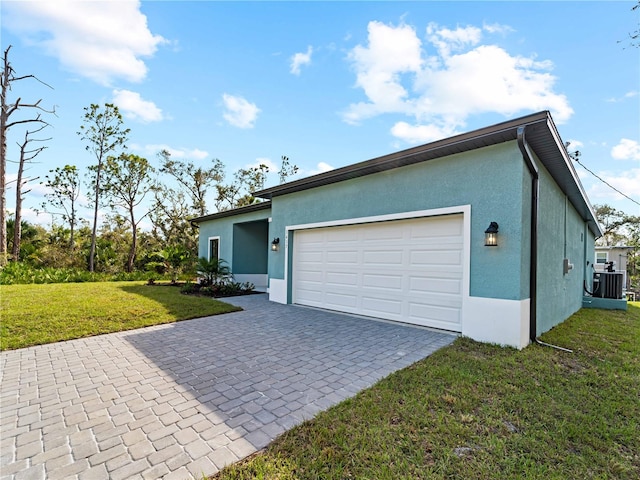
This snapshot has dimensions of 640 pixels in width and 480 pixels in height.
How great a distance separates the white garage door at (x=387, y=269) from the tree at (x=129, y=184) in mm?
15447

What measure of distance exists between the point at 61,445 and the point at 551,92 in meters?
10.5

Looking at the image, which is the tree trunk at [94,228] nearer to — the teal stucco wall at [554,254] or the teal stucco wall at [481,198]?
the teal stucco wall at [481,198]

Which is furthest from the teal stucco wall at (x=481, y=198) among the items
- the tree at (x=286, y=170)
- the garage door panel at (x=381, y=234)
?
the tree at (x=286, y=170)

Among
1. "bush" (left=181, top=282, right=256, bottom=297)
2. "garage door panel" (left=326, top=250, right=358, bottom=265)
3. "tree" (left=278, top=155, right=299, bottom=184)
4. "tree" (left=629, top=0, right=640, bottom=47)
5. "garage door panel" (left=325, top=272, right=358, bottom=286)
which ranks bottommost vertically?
"bush" (left=181, top=282, right=256, bottom=297)

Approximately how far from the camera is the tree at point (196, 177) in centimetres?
2208

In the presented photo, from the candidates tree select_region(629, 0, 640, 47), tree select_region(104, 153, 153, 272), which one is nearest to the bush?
tree select_region(104, 153, 153, 272)

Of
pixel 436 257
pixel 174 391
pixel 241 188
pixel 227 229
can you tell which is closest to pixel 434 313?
pixel 436 257

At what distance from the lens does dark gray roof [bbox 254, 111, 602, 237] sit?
4753mm

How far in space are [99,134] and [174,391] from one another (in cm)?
1950

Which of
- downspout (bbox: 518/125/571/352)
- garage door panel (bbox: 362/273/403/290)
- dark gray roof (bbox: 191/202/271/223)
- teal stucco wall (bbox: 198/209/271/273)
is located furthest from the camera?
teal stucco wall (bbox: 198/209/271/273)

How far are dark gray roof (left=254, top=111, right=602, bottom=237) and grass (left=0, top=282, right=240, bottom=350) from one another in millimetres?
4503

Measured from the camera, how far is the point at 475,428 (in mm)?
2658

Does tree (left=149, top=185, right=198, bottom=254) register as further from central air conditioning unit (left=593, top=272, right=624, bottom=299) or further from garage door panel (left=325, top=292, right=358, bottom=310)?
central air conditioning unit (left=593, top=272, right=624, bottom=299)

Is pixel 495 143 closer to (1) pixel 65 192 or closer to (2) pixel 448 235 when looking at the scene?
→ (2) pixel 448 235
